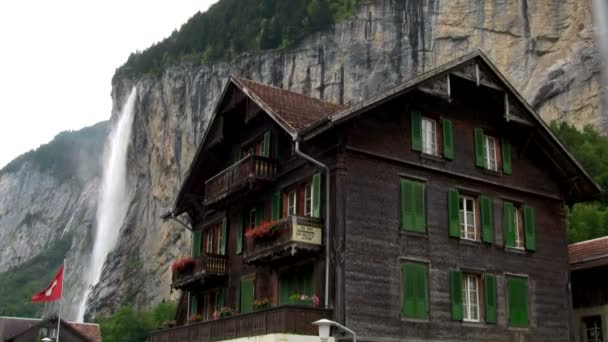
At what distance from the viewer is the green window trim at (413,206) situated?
21406 millimetres

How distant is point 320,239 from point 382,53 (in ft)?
184

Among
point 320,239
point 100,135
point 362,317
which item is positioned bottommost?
point 362,317

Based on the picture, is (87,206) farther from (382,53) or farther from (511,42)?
(511,42)

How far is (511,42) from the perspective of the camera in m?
67.3

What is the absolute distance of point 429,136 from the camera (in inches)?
898

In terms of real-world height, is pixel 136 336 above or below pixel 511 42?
below

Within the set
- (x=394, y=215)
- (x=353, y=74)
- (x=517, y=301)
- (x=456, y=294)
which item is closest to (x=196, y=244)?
(x=394, y=215)

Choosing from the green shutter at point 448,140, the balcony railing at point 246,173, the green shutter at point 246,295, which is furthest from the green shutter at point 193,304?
the green shutter at point 448,140

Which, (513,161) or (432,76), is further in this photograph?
(513,161)

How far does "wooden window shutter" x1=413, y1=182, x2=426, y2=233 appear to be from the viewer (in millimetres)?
21609

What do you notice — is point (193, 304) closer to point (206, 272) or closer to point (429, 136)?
point (206, 272)

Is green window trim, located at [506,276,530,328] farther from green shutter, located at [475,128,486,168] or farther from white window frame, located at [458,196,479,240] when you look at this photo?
green shutter, located at [475,128,486,168]

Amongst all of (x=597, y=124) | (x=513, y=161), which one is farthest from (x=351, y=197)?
(x=597, y=124)

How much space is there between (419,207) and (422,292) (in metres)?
2.34
